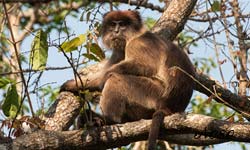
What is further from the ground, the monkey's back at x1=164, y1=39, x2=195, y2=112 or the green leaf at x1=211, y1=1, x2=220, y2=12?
the green leaf at x1=211, y1=1, x2=220, y2=12

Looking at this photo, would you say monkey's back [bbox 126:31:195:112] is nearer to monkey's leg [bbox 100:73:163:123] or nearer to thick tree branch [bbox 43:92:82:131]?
monkey's leg [bbox 100:73:163:123]

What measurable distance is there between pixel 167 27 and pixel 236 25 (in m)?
0.81

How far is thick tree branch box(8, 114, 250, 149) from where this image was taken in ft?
15.4

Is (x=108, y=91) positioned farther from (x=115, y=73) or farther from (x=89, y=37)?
(x=89, y=37)

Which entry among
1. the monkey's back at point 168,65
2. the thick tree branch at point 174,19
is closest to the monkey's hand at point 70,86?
the monkey's back at point 168,65

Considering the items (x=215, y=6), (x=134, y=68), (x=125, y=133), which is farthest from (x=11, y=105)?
(x=215, y=6)

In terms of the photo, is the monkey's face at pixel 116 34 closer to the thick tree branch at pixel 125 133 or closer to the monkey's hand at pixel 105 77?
the monkey's hand at pixel 105 77

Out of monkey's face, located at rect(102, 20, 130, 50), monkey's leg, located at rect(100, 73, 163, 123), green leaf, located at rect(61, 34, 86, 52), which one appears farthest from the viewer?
monkey's face, located at rect(102, 20, 130, 50)

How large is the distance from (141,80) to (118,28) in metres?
0.86

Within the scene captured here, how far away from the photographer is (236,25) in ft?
22.1

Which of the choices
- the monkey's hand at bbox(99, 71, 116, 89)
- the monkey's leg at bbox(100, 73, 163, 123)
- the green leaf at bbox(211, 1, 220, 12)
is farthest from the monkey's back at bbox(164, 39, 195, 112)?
the green leaf at bbox(211, 1, 220, 12)

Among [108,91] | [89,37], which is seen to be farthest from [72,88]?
[89,37]

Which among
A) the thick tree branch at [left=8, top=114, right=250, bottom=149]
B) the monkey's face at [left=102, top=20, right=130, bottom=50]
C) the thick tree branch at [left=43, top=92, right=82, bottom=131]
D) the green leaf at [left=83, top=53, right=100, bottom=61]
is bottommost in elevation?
the thick tree branch at [left=8, top=114, right=250, bottom=149]

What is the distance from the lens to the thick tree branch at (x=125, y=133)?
470cm
